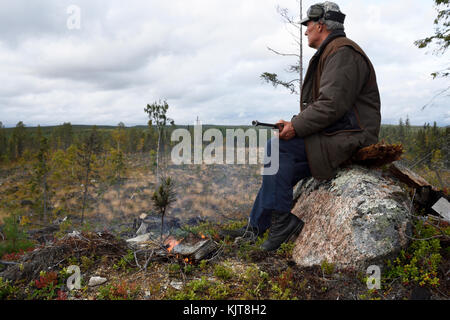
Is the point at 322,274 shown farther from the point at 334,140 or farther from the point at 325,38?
the point at 325,38

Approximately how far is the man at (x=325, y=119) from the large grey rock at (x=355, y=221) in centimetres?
28

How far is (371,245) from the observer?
3.03 meters

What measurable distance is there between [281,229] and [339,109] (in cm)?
183

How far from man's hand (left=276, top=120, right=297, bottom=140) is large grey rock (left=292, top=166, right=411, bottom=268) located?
3.19 feet

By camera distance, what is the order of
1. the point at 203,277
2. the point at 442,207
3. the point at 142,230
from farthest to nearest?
the point at 142,230 < the point at 442,207 < the point at 203,277

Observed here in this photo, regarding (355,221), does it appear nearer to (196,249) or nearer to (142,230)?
(196,249)

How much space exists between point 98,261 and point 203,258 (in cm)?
144

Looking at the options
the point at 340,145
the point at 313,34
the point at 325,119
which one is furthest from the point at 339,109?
the point at 313,34

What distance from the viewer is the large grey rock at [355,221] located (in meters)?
3.06

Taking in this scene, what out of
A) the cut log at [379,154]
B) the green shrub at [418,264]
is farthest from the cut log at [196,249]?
the cut log at [379,154]

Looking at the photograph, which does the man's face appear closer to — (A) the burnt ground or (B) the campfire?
(A) the burnt ground

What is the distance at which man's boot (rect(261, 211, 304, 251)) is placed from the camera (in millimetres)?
3848

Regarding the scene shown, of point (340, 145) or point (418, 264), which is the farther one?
point (340, 145)

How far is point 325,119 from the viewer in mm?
3342
